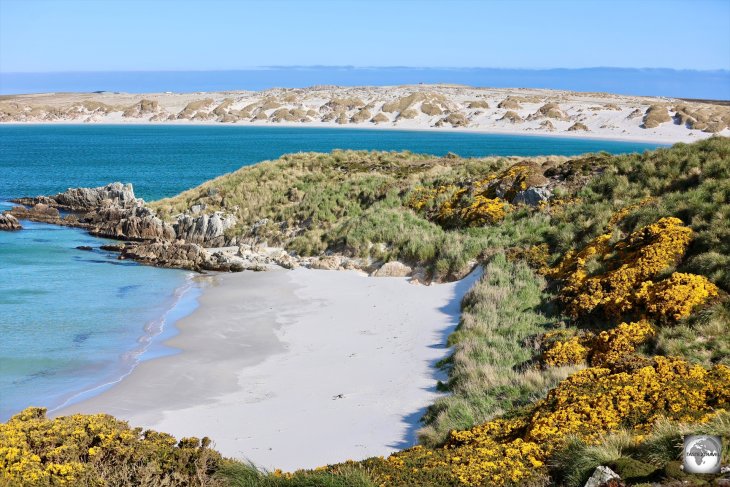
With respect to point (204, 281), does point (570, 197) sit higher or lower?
higher

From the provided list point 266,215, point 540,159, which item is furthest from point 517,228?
point 266,215

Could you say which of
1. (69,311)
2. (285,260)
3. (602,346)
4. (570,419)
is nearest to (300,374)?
(602,346)

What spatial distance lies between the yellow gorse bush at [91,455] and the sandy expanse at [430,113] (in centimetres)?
9728

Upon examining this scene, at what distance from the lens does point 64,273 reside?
2555cm

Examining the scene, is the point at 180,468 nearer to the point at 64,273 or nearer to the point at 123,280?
the point at 123,280

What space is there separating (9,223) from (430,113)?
4585 inches

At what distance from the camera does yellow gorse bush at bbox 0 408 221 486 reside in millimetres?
7516

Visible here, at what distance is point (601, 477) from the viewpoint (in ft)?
20.9

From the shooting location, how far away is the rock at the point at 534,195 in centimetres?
Result: 2388

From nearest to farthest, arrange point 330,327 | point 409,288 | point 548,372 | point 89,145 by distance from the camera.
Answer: point 548,372 < point 330,327 < point 409,288 < point 89,145

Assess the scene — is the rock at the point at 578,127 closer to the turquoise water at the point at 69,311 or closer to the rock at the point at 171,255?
the turquoise water at the point at 69,311

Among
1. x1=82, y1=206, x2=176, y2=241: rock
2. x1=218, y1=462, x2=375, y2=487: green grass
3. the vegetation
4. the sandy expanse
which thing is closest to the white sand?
the vegetation

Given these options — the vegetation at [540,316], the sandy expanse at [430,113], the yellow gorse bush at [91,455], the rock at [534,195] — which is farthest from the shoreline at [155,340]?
the sandy expanse at [430,113]

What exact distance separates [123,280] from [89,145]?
297 feet
